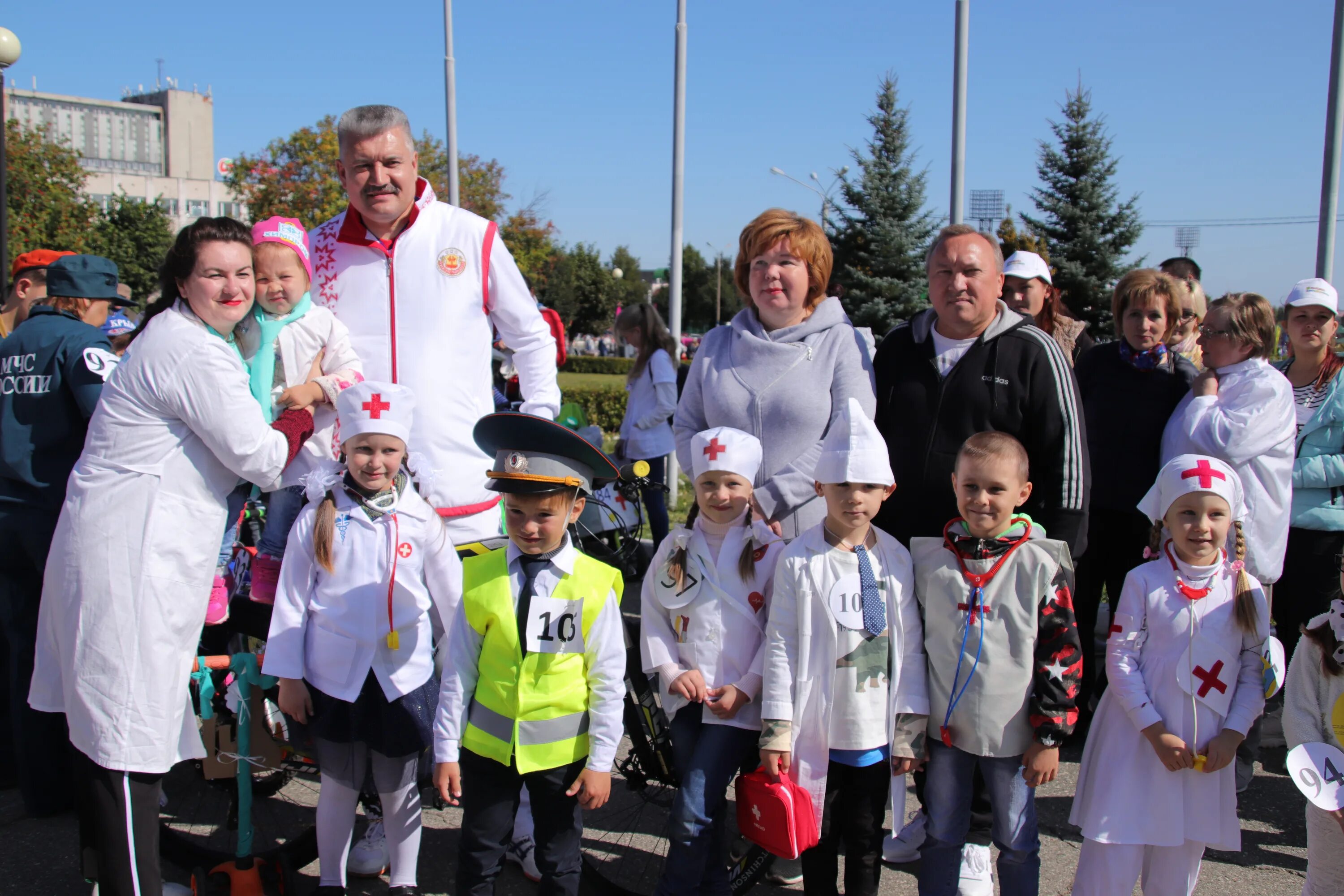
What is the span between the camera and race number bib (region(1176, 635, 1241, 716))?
2721 mm

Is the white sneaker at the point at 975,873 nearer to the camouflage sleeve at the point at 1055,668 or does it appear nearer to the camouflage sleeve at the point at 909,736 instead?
the camouflage sleeve at the point at 909,736

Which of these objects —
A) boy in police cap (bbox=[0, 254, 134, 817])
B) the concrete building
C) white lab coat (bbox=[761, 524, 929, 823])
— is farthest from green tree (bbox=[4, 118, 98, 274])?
the concrete building

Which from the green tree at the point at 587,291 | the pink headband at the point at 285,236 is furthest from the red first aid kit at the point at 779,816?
the green tree at the point at 587,291

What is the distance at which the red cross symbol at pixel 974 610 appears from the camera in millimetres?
2764

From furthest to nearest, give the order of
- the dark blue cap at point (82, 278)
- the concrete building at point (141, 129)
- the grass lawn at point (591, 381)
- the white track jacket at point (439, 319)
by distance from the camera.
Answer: the concrete building at point (141, 129) < the grass lawn at point (591, 381) < the dark blue cap at point (82, 278) < the white track jacket at point (439, 319)

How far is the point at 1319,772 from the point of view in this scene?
8.57 ft

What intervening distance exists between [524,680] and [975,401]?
1686 mm

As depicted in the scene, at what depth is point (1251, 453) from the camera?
3.98 meters

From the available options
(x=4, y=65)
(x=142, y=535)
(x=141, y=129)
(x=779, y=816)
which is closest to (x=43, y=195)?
(x=4, y=65)

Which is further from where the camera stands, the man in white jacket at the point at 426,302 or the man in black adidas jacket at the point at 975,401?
the man in white jacket at the point at 426,302

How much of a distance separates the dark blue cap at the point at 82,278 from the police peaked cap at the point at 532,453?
2089 millimetres

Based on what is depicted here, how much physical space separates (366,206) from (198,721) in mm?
1835

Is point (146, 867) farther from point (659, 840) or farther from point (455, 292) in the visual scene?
point (455, 292)

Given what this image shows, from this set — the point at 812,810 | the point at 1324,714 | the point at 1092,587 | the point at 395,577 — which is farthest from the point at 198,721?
the point at 1092,587
